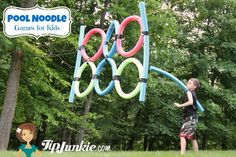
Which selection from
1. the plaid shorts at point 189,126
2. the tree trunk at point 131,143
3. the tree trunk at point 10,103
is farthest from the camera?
the tree trunk at point 131,143

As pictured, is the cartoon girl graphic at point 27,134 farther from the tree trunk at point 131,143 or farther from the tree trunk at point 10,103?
the tree trunk at point 131,143

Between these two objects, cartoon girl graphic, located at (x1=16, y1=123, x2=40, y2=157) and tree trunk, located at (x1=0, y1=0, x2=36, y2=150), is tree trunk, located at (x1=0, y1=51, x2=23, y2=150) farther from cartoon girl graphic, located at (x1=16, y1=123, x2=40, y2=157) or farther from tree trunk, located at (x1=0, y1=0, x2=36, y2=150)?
cartoon girl graphic, located at (x1=16, y1=123, x2=40, y2=157)

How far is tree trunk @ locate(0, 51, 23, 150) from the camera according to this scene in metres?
15.2

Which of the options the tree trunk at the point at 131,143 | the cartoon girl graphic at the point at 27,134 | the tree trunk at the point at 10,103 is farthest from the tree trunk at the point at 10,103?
the tree trunk at the point at 131,143

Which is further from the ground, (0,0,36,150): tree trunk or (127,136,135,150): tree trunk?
(0,0,36,150): tree trunk

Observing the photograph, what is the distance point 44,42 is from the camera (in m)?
19.0

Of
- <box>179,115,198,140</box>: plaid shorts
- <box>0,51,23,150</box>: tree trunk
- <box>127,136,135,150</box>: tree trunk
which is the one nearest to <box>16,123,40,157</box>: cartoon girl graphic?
<box>179,115,198,140</box>: plaid shorts

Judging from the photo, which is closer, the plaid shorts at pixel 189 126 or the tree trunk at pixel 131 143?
the plaid shorts at pixel 189 126

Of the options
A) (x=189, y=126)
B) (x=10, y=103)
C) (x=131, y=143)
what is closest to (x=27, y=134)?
(x=189, y=126)

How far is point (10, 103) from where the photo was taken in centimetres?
1534

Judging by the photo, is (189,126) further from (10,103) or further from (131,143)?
(131,143)

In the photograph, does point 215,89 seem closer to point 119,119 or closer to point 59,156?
point 119,119

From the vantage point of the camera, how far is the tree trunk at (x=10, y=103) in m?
15.2

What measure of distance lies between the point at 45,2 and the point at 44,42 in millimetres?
1909
